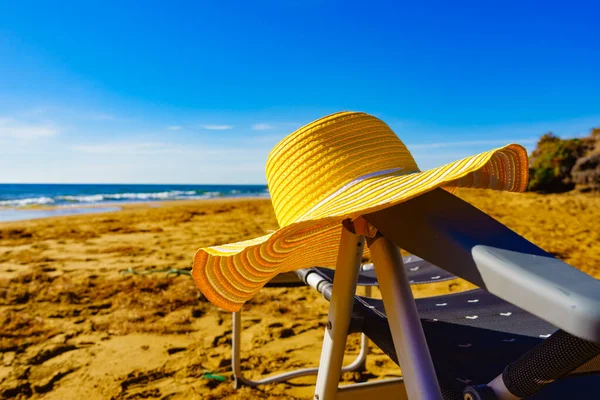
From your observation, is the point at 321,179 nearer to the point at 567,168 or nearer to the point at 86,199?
the point at 567,168

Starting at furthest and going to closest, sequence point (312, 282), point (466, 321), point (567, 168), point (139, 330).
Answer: point (567, 168)
point (139, 330)
point (312, 282)
point (466, 321)

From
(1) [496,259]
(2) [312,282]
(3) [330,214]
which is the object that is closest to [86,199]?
(2) [312,282]

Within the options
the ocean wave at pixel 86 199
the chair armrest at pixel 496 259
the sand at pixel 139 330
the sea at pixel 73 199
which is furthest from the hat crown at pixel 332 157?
the ocean wave at pixel 86 199

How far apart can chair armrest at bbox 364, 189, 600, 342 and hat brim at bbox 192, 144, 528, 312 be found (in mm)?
39

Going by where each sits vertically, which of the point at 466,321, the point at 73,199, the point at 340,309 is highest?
the point at 340,309

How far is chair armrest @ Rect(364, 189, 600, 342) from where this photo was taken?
14.9 inches

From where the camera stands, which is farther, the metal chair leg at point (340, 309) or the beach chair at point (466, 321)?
the metal chair leg at point (340, 309)

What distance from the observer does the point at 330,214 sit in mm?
690

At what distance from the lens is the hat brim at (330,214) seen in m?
0.65

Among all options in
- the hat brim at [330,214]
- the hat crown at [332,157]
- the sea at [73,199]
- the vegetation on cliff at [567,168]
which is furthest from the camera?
the sea at [73,199]

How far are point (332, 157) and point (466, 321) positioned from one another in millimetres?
871

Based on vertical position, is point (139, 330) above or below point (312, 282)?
below

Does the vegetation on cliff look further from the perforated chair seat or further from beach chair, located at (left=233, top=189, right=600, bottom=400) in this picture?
beach chair, located at (left=233, top=189, right=600, bottom=400)

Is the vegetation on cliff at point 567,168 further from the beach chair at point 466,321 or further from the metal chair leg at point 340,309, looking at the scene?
the metal chair leg at point 340,309
